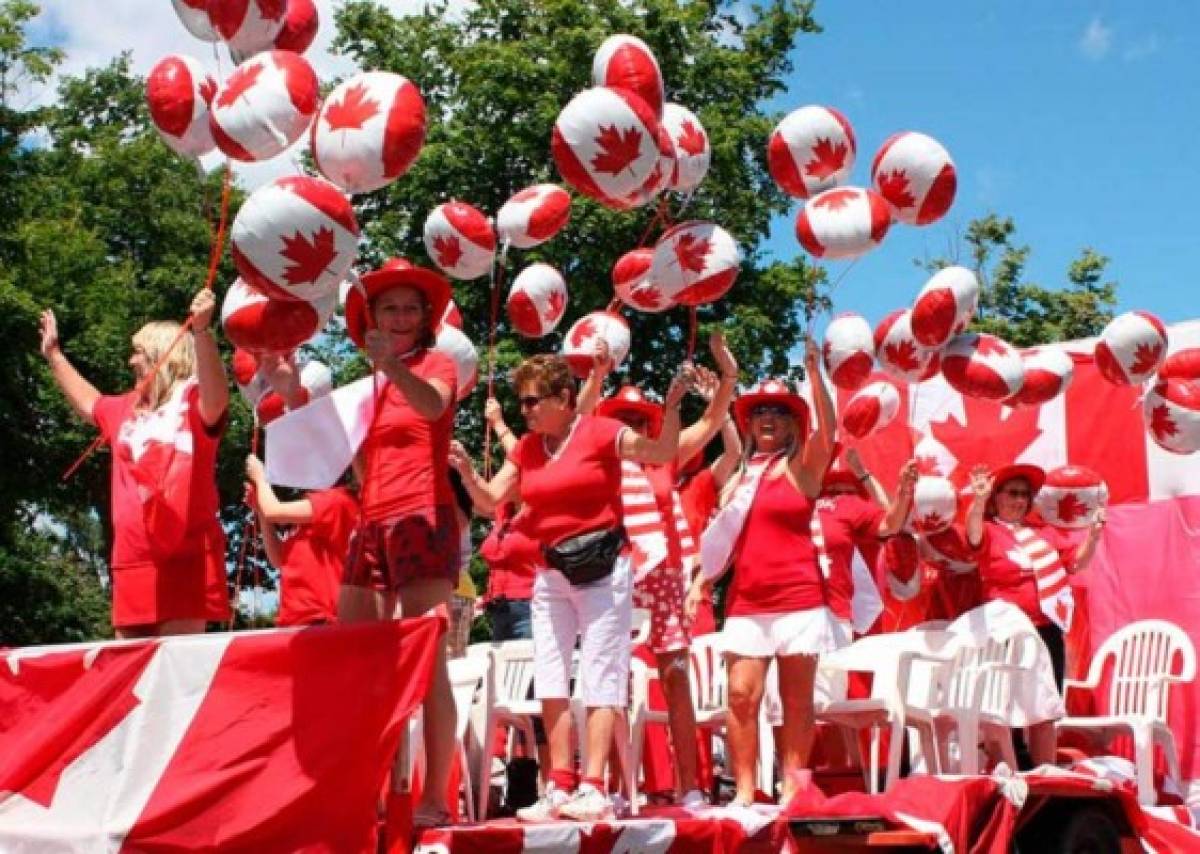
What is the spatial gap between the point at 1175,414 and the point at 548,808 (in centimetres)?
409

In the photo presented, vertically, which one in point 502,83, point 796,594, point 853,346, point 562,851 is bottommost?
point 562,851

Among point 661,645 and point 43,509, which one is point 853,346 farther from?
point 43,509

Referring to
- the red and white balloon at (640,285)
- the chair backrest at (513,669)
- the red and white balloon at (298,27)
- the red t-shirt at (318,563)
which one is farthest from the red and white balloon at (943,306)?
the red and white balloon at (298,27)

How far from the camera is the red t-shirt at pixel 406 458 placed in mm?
4891

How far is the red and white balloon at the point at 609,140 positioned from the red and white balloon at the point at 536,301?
4.75 feet

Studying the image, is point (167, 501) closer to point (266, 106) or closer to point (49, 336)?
point (49, 336)

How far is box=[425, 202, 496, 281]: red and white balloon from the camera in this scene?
7.21m

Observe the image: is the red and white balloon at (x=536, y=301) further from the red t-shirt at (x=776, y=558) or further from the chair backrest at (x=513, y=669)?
the red t-shirt at (x=776, y=558)

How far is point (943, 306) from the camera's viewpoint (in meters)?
6.96

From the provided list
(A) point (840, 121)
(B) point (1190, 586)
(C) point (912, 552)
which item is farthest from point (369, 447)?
(B) point (1190, 586)

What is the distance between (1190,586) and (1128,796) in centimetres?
313

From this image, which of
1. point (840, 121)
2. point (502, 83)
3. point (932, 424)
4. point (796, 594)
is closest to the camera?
point (796, 594)

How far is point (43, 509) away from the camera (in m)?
21.9

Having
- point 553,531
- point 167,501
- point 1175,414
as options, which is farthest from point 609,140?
point 1175,414
